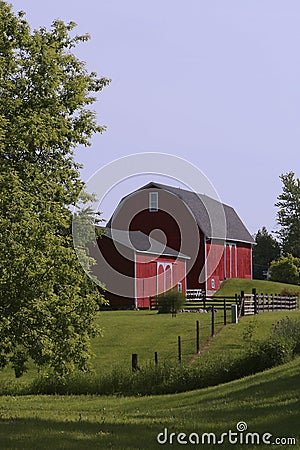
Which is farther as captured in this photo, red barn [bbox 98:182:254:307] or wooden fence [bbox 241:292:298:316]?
red barn [bbox 98:182:254:307]

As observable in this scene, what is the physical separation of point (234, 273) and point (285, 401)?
56.8m

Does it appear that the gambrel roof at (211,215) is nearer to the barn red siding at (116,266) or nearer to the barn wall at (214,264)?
the barn wall at (214,264)

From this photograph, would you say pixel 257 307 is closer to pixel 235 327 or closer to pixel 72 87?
pixel 235 327

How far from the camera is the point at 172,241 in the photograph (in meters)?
62.3

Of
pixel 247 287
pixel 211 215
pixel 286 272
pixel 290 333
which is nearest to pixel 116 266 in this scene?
pixel 247 287

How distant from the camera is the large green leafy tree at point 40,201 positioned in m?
18.3

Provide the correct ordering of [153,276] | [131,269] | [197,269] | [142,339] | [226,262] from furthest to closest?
[226,262]
[197,269]
[153,276]
[131,269]
[142,339]

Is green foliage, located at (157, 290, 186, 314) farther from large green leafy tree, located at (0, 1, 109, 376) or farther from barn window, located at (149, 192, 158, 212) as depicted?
large green leafy tree, located at (0, 1, 109, 376)

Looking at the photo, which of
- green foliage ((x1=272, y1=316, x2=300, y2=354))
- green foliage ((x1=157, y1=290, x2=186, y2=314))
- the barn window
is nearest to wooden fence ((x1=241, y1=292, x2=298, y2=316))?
green foliage ((x1=157, y1=290, x2=186, y2=314))

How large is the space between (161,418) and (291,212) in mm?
91358

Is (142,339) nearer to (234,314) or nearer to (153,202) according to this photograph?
(234,314)

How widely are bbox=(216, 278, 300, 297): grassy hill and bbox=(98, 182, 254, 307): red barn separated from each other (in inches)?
34.9

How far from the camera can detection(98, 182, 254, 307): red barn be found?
173 feet

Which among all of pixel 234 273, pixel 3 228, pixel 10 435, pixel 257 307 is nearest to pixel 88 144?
pixel 3 228
